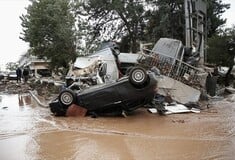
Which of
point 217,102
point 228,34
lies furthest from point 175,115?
point 228,34

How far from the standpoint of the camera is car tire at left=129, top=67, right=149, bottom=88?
12.3 metres

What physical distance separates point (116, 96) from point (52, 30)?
2569 cm

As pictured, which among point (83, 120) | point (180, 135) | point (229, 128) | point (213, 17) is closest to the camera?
point (180, 135)

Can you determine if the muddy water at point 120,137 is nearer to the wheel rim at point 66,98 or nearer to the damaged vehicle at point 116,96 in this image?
the damaged vehicle at point 116,96

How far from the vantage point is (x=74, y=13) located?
117 ft

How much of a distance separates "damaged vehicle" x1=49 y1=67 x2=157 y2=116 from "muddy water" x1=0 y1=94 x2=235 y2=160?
405mm

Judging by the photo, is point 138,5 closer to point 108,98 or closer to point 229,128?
point 108,98

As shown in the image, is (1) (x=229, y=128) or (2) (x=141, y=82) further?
(2) (x=141, y=82)

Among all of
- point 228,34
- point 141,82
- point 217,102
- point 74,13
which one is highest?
point 74,13

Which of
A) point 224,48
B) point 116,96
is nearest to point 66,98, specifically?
point 116,96

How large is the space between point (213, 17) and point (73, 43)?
46.1 ft

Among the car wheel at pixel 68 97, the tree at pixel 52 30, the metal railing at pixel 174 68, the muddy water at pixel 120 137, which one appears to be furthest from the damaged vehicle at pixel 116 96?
the tree at pixel 52 30

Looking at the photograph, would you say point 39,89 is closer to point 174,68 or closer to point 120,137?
point 174,68

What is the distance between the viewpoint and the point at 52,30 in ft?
121
